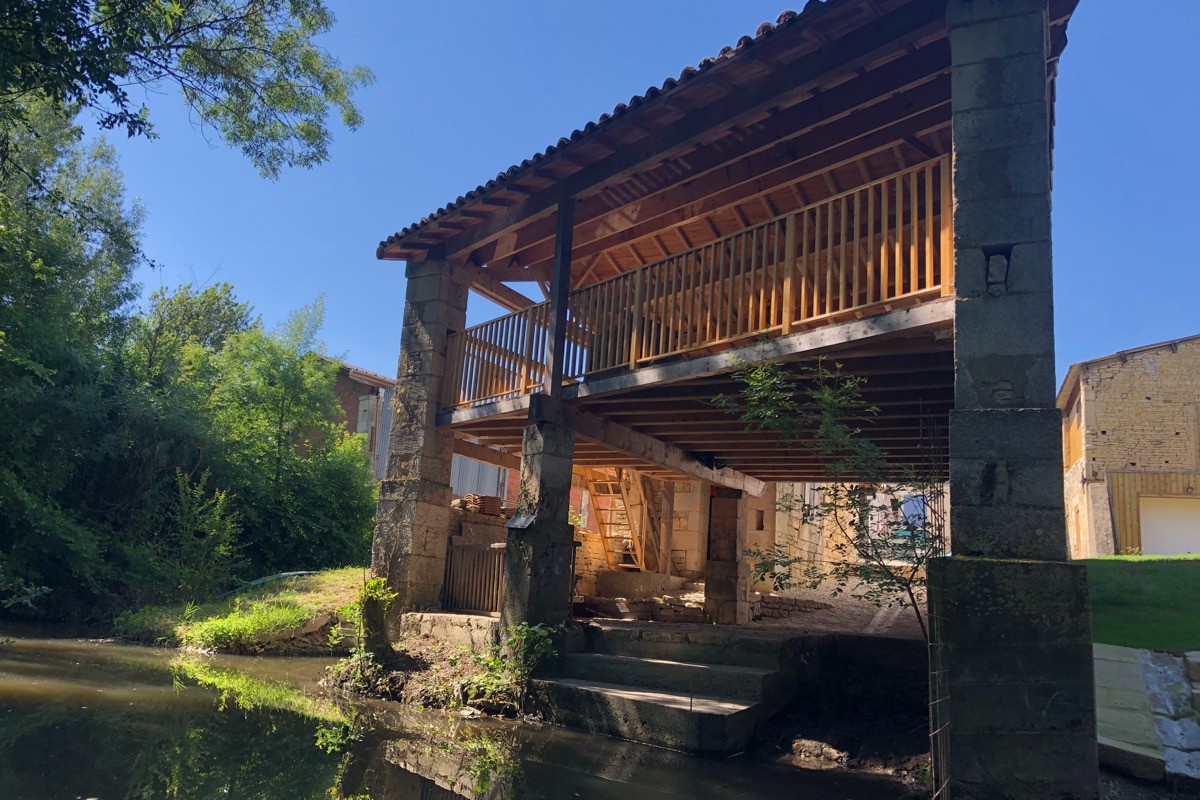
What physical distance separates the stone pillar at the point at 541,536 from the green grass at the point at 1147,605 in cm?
493

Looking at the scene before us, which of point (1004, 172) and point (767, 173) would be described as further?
point (767, 173)

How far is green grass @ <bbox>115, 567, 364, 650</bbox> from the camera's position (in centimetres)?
1053

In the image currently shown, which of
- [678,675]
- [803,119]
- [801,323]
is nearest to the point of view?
[801,323]

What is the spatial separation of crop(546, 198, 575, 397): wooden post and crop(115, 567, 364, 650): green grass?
526 centimetres

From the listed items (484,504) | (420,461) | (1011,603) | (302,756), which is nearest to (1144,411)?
(484,504)

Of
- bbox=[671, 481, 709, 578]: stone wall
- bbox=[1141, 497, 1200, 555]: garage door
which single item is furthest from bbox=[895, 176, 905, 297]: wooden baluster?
bbox=[1141, 497, 1200, 555]: garage door

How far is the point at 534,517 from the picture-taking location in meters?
8.11

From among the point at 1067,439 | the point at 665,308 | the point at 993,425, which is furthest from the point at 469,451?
the point at 1067,439

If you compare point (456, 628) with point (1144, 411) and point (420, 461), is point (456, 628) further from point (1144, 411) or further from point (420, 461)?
point (1144, 411)

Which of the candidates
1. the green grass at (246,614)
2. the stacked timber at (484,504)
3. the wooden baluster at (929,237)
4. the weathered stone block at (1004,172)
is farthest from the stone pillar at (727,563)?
the weathered stone block at (1004,172)

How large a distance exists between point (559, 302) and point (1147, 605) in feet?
22.3

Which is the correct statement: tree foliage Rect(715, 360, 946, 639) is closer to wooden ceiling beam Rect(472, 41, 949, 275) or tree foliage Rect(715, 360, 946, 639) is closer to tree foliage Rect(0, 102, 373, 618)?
wooden ceiling beam Rect(472, 41, 949, 275)

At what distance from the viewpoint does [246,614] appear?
1127 cm

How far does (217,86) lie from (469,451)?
17.8 feet
